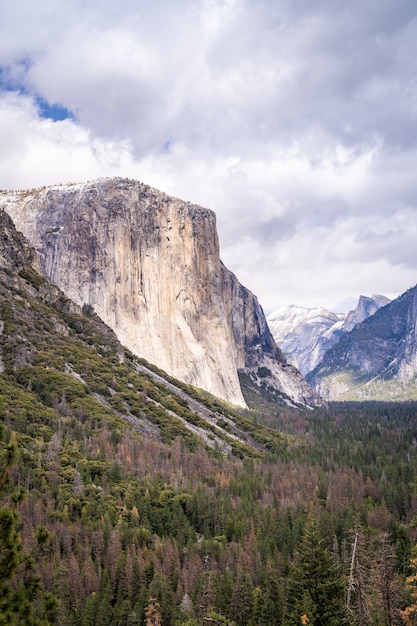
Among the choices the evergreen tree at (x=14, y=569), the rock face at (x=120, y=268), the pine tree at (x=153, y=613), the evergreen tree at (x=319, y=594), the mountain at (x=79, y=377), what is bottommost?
the pine tree at (x=153, y=613)

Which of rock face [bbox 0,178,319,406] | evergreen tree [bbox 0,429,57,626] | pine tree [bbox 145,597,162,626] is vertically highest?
rock face [bbox 0,178,319,406]

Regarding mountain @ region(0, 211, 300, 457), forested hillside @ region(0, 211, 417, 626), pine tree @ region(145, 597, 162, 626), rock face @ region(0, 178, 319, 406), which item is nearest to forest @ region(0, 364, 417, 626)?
forested hillside @ region(0, 211, 417, 626)

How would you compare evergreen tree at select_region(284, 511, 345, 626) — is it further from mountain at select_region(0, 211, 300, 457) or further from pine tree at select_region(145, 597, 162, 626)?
mountain at select_region(0, 211, 300, 457)

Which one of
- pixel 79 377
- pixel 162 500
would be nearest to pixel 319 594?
pixel 162 500

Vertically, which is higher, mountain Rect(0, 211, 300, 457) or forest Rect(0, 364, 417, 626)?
mountain Rect(0, 211, 300, 457)

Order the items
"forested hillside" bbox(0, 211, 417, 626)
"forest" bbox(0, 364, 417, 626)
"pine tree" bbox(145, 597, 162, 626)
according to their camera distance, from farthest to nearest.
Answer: "pine tree" bbox(145, 597, 162, 626) < "forested hillside" bbox(0, 211, 417, 626) < "forest" bbox(0, 364, 417, 626)

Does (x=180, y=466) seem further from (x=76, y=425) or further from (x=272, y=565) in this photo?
(x=272, y=565)

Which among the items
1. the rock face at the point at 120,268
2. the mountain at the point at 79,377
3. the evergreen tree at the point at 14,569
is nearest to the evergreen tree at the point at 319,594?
the evergreen tree at the point at 14,569

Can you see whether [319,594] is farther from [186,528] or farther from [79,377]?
[79,377]

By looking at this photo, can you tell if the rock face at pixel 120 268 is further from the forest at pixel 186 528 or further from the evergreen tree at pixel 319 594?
the evergreen tree at pixel 319 594

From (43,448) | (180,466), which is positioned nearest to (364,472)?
(180,466)
